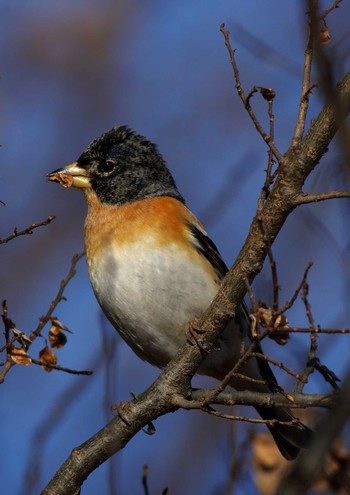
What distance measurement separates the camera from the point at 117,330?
4.97m

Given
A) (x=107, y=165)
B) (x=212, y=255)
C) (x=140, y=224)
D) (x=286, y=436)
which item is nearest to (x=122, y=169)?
(x=107, y=165)

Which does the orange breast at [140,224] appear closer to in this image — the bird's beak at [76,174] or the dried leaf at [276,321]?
the bird's beak at [76,174]

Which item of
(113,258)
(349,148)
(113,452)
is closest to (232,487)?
(113,452)

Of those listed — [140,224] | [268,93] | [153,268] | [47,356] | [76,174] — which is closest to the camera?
[268,93]

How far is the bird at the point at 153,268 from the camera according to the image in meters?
4.63

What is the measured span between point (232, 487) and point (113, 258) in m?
1.69

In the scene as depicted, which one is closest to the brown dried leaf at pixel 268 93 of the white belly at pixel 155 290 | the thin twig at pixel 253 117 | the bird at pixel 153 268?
the thin twig at pixel 253 117

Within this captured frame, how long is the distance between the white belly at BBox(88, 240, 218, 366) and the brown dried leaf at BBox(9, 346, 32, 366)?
3.51 feet

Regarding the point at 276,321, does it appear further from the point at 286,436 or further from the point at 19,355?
the point at 286,436

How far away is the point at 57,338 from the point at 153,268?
2.37ft

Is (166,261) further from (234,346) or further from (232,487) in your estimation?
(232,487)

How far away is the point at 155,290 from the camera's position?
15.1 feet

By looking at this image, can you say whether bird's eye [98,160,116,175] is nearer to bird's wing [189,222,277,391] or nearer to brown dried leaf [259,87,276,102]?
bird's wing [189,222,277,391]

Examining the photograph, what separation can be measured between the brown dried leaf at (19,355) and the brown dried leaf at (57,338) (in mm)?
528
